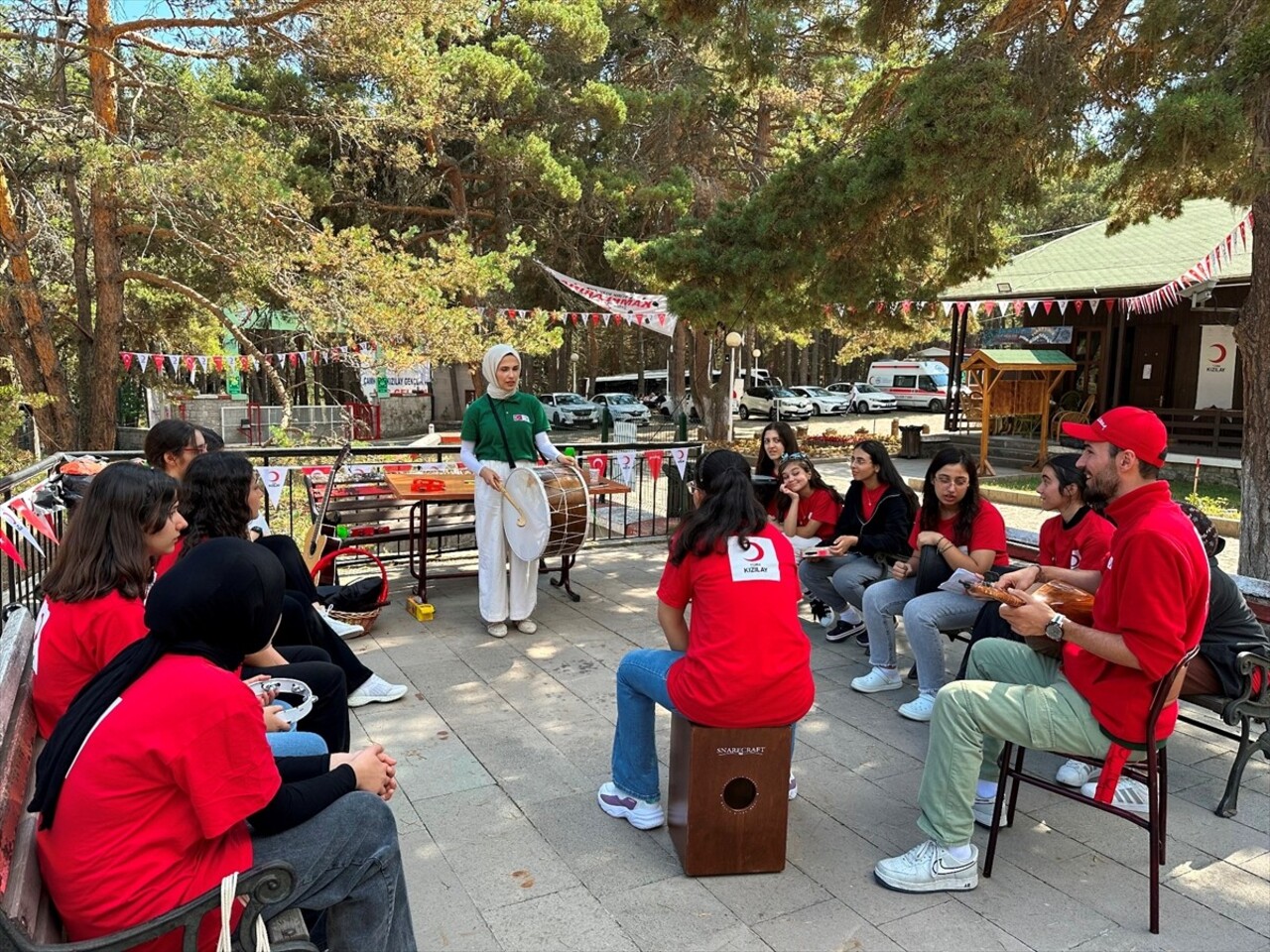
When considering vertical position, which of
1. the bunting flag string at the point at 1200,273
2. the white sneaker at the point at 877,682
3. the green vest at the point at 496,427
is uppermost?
the bunting flag string at the point at 1200,273

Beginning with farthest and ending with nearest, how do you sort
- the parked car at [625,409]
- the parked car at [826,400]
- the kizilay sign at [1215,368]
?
the parked car at [826,400] < the parked car at [625,409] < the kizilay sign at [1215,368]

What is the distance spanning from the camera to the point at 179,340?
17.6 m

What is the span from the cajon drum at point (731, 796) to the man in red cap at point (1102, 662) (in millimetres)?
436

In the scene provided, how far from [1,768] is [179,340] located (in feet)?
58.0

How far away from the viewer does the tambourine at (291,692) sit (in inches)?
112

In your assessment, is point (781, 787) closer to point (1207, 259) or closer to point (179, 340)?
point (1207, 259)

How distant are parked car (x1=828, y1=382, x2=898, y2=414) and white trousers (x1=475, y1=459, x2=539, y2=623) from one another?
3230 centimetres

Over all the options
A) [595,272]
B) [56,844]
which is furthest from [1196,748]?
[595,272]

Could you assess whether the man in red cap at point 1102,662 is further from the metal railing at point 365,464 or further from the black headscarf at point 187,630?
the metal railing at point 365,464

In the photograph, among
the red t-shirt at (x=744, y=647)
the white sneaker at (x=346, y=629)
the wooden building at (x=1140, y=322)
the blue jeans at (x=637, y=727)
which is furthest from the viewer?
the wooden building at (x=1140, y=322)

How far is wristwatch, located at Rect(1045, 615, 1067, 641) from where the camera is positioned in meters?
2.93

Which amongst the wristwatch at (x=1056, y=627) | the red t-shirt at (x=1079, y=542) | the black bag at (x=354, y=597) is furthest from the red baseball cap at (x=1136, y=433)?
the black bag at (x=354, y=597)

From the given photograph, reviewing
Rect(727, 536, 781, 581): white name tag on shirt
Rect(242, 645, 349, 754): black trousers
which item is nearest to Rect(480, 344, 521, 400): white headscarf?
Rect(242, 645, 349, 754): black trousers

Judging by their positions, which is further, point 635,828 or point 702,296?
point 702,296
